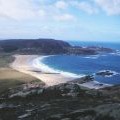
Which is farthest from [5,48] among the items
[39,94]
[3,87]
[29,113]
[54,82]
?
[29,113]

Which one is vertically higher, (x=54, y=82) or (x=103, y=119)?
(x=103, y=119)

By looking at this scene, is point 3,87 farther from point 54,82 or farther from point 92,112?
point 92,112

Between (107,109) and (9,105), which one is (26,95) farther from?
(107,109)

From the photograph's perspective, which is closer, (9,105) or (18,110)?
(18,110)

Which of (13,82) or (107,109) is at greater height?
(107,109)

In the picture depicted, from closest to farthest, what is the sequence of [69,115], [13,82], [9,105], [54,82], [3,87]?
[69,115] < [9,105] < [3,87] < [13,82] < [54,82]

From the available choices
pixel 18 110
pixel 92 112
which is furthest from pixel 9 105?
pixel 92 112

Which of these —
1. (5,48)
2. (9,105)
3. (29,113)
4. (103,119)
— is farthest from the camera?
(5,48)
